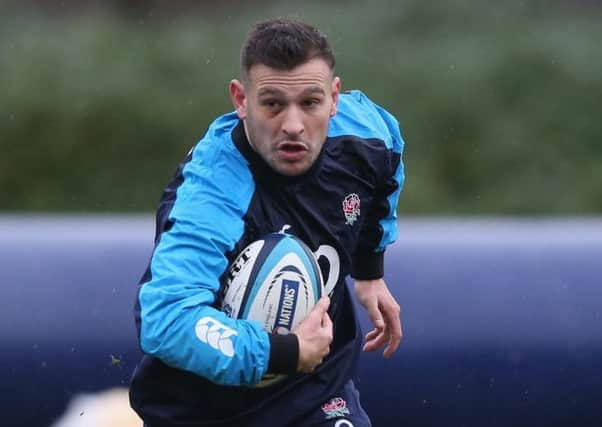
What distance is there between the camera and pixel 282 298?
3.46 meters

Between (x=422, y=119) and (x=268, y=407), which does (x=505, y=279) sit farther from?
(x=422, y=119)

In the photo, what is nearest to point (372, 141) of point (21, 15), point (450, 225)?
point (450, 225)

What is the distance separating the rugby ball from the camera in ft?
11.3

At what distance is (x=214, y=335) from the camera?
3.29 meters

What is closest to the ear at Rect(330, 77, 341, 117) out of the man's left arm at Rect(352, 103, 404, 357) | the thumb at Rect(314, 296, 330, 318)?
the man's left arm at Rect(352, 103, 404, 357)

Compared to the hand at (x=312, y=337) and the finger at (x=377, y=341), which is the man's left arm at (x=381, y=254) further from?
the hand at (x=312, y=337)

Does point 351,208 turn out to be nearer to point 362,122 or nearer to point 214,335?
point 362,122

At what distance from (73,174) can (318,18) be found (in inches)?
122

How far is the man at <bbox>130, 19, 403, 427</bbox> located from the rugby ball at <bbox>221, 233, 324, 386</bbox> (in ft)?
0.15

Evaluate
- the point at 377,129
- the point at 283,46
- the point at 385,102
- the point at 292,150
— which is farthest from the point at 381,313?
the point at 385,102

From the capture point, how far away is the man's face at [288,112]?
3.49 meters

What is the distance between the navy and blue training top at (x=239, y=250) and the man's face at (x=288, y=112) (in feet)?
0.27

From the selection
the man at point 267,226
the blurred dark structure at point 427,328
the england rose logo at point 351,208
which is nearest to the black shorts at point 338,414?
the man at point 267,226

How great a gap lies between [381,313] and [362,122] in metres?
0.65
